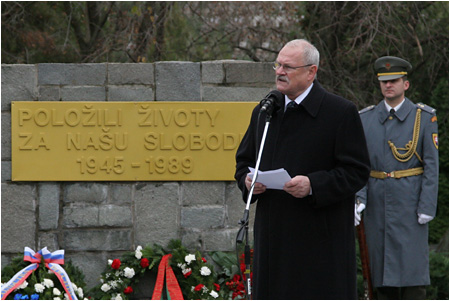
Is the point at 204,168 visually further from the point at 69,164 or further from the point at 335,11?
the point at 335,11

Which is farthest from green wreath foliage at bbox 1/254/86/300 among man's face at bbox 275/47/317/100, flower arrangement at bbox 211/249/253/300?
man's face at bbox 275/47/317/100

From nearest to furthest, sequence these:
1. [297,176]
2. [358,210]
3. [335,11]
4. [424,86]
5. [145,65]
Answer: [297,176] → [358,210] → [145,65] → [335,11] → [424,86]

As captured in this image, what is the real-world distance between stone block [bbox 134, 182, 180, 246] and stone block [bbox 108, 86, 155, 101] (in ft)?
2.13

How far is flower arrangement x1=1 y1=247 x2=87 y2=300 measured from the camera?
552cm

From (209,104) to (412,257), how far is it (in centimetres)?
183

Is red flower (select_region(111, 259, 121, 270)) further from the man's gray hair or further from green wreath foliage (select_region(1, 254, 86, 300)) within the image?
the man's gray hair

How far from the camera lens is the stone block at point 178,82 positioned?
5.84 m

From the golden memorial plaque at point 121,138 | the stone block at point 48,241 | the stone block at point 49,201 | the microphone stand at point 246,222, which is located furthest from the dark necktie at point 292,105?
the stone block at point 48,241

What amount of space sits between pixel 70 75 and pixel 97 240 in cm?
125

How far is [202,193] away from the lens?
19.2ft

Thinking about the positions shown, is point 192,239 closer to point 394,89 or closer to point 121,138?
point 121,138

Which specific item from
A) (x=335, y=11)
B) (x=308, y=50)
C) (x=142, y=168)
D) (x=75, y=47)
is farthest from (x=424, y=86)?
(x=308, y=50)

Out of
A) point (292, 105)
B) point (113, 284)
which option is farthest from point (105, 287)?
point (292, 105)

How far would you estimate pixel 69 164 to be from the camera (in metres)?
5.78
